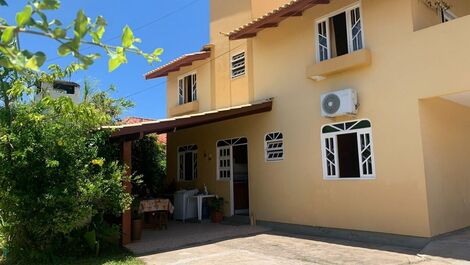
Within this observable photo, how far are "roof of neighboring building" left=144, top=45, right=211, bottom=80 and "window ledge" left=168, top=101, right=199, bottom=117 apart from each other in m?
1.56

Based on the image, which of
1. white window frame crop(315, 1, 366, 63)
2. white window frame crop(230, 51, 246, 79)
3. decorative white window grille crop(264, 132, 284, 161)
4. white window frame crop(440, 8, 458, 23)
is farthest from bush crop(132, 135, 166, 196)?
white window frame crop(440, 8, 458, 23)

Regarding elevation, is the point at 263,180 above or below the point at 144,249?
above

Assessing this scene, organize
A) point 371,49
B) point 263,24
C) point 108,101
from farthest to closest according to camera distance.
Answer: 1. point 108,101
2. point 263,24
3. point 371,49

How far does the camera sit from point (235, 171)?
13.9m

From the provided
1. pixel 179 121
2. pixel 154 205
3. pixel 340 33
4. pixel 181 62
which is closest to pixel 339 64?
pixel 340 33

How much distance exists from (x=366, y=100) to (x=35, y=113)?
23.8 feet

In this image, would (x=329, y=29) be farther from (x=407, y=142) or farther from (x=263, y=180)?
(x=263, y=180)

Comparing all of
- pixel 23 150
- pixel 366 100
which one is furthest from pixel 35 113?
pixel 366 100

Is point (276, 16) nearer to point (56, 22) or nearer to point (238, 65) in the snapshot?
point (238, 65)

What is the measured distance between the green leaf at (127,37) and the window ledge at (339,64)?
8019mm

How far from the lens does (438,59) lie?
27.4ft

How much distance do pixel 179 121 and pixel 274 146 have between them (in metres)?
3.12

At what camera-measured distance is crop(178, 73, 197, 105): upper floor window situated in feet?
52.3

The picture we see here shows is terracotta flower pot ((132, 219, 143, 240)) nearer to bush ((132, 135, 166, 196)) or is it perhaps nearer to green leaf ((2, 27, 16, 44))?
bush ((132, 135, 166, 196))
